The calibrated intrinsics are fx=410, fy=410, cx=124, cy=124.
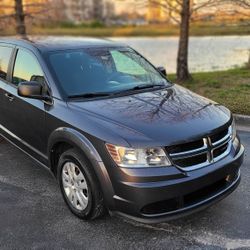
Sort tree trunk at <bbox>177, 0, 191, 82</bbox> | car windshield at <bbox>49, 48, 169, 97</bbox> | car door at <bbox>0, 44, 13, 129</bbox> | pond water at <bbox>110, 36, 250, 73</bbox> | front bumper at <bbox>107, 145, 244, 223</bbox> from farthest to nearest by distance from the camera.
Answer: pond water at <bbox>110, 36, 250, 73</bbox> < tree trunk at <bbox>177, 0, 191, 82</bbox> < car door at <bbox>0, 44, 13, 129</bbox> < car windshield at <bbox>49, 48, 169, 97</bbox> < front bumper at <bbox>107, 145, 244, 223</bbox>

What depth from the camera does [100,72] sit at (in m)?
4.62

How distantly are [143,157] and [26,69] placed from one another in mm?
2155

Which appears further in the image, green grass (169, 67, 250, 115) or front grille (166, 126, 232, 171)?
green grass (169, 67, 250, 115)

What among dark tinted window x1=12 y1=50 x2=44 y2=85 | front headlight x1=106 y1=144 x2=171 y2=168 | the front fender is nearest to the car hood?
front headlight x1=106 y1=144 x2=171 y2=168

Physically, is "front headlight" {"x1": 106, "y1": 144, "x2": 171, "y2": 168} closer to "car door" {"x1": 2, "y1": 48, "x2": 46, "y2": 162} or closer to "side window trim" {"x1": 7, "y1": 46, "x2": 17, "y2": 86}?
"car door" {"x1": 2, "y1": 48, "x2": 46, "y2": 162}

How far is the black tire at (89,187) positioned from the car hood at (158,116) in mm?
403

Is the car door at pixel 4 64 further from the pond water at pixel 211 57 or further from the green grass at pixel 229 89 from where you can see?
the pond water at pixel 211 57

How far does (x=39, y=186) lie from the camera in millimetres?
4770

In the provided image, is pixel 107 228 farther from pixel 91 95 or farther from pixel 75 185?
pixel 91 95

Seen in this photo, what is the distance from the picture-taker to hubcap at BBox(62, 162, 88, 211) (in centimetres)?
380

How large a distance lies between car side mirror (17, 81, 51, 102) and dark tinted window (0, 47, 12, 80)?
48.1 inches

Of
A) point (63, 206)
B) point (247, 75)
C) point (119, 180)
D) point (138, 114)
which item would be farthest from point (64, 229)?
point (247, 75)

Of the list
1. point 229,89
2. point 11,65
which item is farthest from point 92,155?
point 229,89

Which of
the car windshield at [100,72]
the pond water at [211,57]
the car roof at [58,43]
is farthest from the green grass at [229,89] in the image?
the pond water at [211,57]
